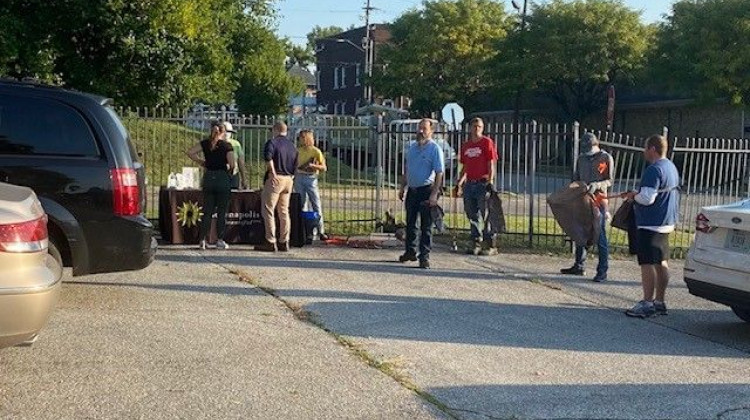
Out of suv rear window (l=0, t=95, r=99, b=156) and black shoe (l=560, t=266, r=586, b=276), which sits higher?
suv rear window (l=0, t=95, r=99, b=156)

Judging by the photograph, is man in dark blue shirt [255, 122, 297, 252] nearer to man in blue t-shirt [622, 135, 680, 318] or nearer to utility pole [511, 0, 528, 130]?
man in blue t-shirt [622, 135, 680, 318]

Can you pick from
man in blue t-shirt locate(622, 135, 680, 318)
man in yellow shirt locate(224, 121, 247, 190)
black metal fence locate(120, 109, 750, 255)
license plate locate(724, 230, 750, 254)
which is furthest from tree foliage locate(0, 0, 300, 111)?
license plate locate(724, 230, 750, 254)

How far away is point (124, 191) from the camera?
26.5ft

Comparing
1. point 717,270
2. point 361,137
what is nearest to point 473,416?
point 717,270

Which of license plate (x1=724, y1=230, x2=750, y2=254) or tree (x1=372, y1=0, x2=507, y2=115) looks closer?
license plate (x1=724, y1=230, x2=750, y2=254)

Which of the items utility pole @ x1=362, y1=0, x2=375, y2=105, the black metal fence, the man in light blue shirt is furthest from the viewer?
utility pole @ x1=362, y1=0, x2=375, y2=105

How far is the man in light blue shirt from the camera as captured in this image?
37.3ft

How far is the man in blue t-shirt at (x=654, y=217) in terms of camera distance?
8.94 m

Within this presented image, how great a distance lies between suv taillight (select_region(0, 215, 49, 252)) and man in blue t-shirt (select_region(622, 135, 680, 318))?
5384 mm

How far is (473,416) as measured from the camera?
5.90 meters

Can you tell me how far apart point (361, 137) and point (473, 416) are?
10.6 meters

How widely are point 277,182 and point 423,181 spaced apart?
1.95m

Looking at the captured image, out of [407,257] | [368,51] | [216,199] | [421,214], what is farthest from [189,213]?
[368,51]

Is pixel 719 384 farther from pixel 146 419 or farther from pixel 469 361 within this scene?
pixel 146 419
